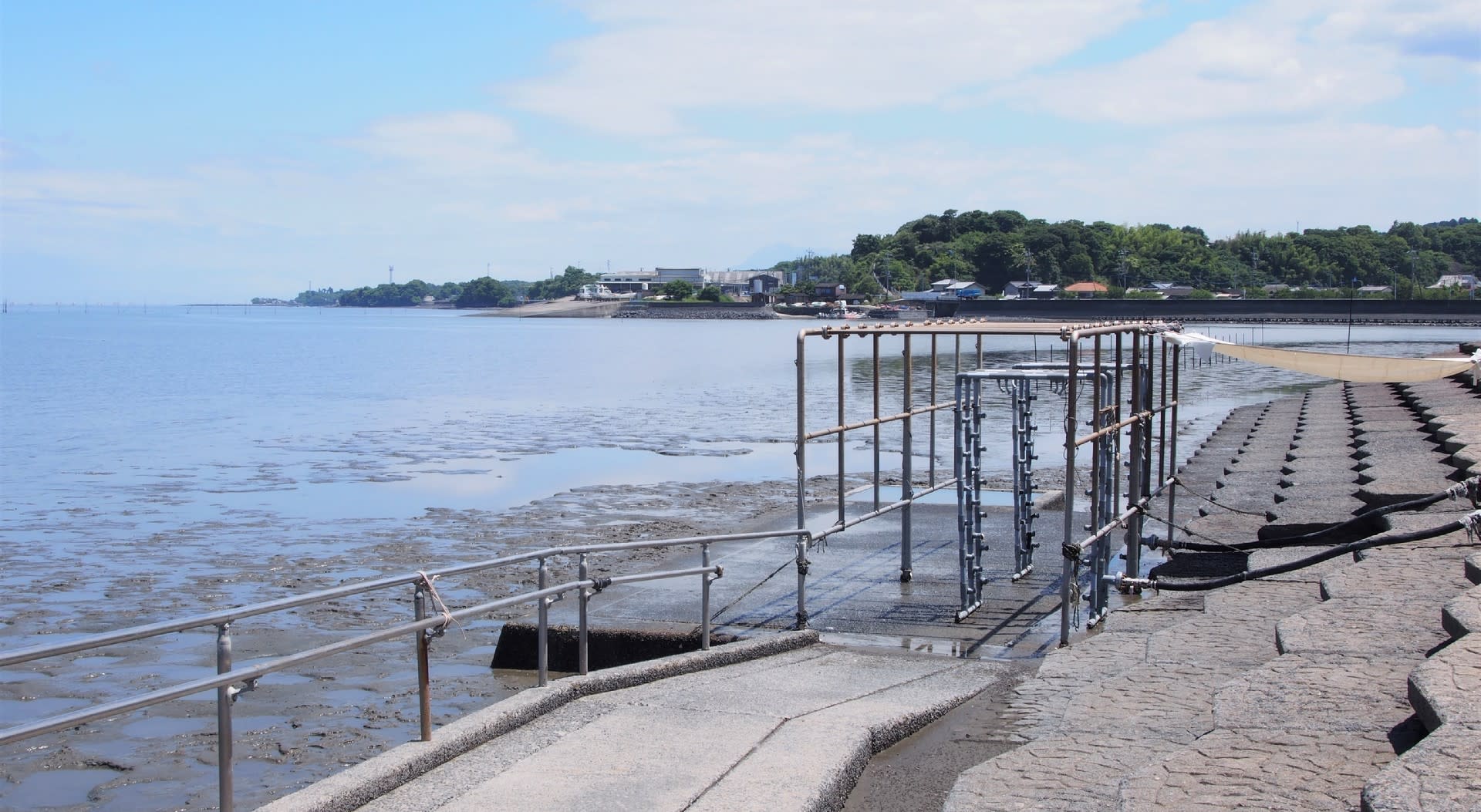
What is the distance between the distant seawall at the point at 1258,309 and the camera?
9350 cm

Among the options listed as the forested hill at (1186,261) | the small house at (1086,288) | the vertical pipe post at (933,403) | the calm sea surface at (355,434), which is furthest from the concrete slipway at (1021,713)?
the forested hill at (1186,261)

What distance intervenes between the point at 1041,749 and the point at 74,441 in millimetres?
30551

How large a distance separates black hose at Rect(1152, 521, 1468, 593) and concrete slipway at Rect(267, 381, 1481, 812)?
6.2 inches

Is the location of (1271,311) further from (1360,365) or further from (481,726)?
(481,726)

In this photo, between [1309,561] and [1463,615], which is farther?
[1309,561]

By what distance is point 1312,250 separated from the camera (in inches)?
7244

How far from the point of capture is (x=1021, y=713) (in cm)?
683

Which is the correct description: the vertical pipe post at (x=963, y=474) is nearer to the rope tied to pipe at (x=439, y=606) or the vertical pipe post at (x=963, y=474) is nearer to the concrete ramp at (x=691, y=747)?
the concrete ramp at (x=691, y=747)

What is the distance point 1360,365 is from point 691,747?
29.3ft

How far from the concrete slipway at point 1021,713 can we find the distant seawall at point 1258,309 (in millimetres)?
82785

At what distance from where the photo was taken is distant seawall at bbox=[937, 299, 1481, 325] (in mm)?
93500

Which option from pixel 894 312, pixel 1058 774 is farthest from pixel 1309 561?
pixel 894 312

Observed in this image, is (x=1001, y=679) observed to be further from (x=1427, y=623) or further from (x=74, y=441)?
(x=74, y=441)

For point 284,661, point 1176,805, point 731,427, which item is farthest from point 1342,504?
point 731,427
